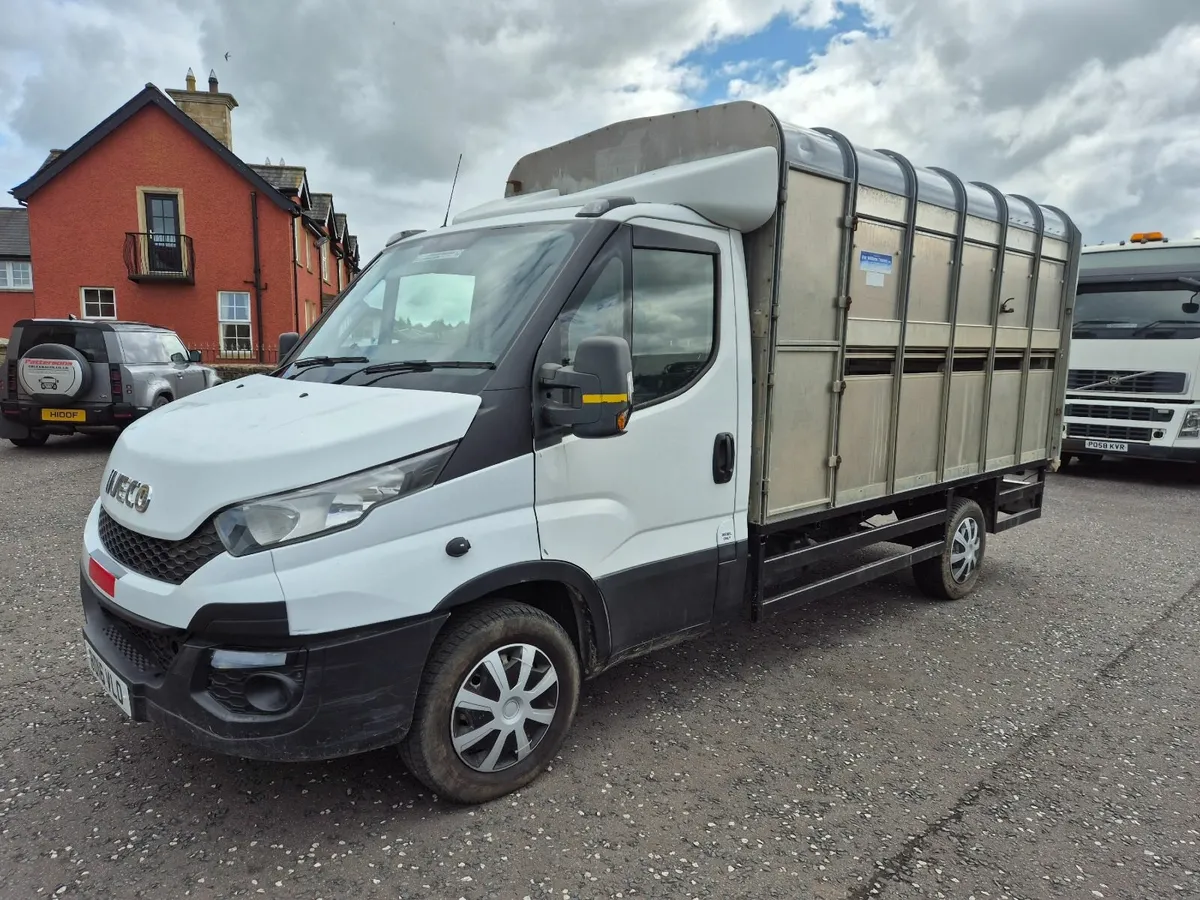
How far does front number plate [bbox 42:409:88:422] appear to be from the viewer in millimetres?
10828

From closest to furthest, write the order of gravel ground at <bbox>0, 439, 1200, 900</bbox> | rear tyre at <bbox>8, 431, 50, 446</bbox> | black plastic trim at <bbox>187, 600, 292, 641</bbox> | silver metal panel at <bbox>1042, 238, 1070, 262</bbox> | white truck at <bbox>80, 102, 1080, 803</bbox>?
black plastic trim at <bbox>187, 600, 292, 641</bbox>, white truck at <bbox>80, 102, 1080, 803</bbox>, gravel ground at <bbox>0, 439, 1200, 900</bbox>, silver metal panel at <bbox>1042, 238, 1070, 262</bbox>, rear tyre at <bbox>8, 431, 50, 446</bbox>

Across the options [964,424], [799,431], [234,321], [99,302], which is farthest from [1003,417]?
[99,302]

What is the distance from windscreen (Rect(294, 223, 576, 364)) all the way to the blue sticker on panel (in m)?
1.84

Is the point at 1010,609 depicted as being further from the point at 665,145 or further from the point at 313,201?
the point at 313,201

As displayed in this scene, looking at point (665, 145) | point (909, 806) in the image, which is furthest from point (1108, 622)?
point (665, 145)

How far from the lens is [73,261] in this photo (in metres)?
23.7

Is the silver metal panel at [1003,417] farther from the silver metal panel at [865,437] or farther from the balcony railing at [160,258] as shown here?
the balcony railing at [160,258]

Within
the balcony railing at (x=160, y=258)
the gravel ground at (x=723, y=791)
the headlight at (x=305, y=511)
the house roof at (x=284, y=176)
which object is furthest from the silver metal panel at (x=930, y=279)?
the house roof at (x=284, y=176)

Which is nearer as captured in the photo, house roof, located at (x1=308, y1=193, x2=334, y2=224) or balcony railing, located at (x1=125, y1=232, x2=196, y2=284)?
balcony railing, located at (x1=125, y1=232, x2=196, y2=284)

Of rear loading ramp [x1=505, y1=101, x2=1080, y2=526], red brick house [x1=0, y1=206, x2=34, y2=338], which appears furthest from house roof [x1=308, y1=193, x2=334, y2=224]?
rear loading ramp [x1=505, y1=101, x2=1080, y2=526]

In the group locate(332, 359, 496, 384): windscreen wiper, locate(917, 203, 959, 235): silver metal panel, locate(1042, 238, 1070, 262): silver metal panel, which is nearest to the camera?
locate(332, 359, 496, 384): windscreen wiper

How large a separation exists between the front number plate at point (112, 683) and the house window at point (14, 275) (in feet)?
132

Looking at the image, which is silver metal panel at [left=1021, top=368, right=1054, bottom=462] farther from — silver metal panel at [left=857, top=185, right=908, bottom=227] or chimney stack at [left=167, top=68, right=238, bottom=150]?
chimney stack at [left=167, top=68, right=238, bottom=150]

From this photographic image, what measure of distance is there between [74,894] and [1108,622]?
6.02 meters
